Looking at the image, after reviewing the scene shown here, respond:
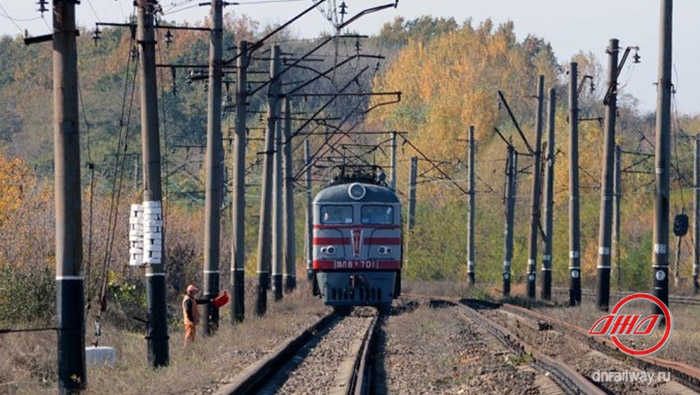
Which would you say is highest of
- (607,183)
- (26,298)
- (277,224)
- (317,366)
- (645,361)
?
(607,183)

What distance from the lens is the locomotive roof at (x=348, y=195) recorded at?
3528 centimetres

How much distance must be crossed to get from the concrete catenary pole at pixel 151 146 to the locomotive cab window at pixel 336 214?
13.0 metres

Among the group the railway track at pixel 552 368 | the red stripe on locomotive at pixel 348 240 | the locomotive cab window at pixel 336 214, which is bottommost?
the railway track at pixel 552 368

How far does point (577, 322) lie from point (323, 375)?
10156 mm

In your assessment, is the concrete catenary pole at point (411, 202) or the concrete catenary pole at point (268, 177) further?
the concrete catenary pole at point (411, 202)

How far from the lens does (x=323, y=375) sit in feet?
65.1

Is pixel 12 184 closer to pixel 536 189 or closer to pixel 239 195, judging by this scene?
pixel 536 189

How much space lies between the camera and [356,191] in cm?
3519

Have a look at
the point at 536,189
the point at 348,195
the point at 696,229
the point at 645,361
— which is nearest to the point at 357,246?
the point at 348,195

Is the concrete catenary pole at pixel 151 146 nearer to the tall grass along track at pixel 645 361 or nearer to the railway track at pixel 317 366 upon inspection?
the railway track at pixel 317 366

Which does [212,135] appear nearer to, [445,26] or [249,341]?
[249,341]

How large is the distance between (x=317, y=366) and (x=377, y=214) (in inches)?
561

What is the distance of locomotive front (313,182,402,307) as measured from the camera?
34906 mm

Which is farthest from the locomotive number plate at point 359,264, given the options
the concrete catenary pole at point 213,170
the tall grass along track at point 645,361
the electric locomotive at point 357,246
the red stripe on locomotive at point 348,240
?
the tall grass along track at point 645,361
